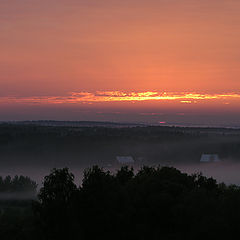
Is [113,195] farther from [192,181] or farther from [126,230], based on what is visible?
[192,181]

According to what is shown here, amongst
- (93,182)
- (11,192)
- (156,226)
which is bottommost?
(11,192)

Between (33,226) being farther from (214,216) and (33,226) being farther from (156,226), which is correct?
(214,216)

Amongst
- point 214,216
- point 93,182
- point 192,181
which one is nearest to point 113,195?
point 93,182

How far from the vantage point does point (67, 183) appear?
55.2 metres

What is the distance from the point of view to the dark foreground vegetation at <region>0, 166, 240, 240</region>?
51.2m

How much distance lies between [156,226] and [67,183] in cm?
1006

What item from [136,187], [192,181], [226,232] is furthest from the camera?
[192,181]

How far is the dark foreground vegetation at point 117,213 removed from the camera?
168ft

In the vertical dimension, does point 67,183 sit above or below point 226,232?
above

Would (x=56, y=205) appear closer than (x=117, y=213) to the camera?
Yes

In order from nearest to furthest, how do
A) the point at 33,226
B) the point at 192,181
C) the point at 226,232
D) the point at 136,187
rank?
1. the point at 226,232
2. the point at 33,226
3. the point at 136,187
4. the point at 192,181

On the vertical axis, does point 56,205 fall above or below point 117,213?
above

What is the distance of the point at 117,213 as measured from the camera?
53594 mm

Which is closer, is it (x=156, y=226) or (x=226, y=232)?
(x=226, y=232)
